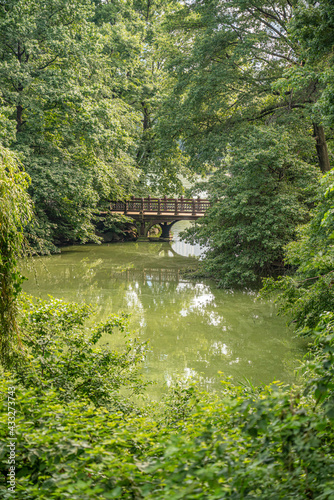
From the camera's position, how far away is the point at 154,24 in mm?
25453

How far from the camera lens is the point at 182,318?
29.9ft

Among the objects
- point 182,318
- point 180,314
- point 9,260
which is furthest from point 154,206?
point 9,260

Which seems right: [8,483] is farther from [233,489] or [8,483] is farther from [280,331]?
[280,331]

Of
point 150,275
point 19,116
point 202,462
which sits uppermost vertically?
point 19,116

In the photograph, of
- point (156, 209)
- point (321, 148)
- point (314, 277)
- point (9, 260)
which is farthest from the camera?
point (156, 209)

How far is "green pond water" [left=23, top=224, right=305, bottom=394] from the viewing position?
6145 millimetres

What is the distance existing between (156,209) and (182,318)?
1702cm

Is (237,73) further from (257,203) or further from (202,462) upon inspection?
(202,462)

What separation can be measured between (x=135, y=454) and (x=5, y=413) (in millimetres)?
839

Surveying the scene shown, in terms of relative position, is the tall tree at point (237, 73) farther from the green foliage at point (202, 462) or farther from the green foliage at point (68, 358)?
the green foliage at point (202, 462)

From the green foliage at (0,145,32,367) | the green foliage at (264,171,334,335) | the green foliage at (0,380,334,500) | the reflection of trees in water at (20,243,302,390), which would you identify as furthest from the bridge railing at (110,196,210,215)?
the green foliage at (0,380,334,500)

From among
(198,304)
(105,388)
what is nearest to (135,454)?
(105,388)

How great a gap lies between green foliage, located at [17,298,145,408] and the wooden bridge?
20445mm

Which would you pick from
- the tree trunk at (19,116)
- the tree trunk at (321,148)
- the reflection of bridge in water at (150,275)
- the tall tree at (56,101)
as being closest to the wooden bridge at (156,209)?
the tall tree at (56,101)
